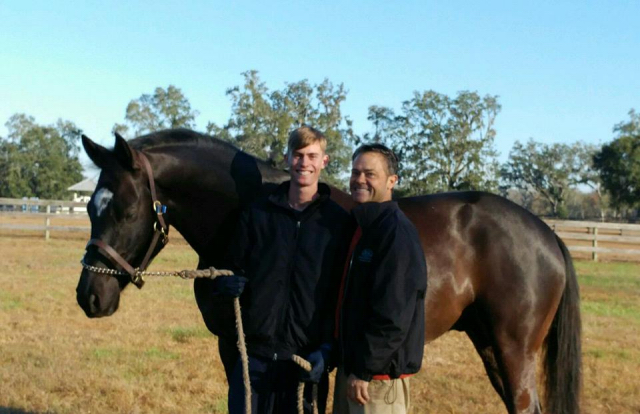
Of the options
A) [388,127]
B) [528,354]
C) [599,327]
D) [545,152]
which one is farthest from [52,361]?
[545,152]

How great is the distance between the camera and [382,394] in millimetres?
2332

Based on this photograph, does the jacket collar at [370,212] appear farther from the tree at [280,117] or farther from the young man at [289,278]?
the tree at [280,117]

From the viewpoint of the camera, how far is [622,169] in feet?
139

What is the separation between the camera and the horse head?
298cm

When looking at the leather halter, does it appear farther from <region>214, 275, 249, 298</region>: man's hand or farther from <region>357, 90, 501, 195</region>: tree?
<region>357, 90, 501, 195</region>: tree

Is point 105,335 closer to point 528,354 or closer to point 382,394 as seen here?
point 528,354

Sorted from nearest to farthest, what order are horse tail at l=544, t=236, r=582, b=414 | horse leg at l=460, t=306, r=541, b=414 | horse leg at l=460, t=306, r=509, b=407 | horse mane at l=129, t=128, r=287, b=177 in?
horse mane at l=129, t=128, r=287, b=177
horse leg at l=460, t=306, r=541, b=414
horse leg at l=460, t=306, r=509, b=407
horse tail at l=544, t=236, r=582, b=414

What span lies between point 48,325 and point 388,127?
2829 cm

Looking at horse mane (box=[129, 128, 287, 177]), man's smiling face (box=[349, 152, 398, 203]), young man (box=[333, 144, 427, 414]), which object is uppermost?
horse mane (box=[129, 128, 287, 177])

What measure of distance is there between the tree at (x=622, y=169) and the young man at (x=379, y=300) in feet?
144

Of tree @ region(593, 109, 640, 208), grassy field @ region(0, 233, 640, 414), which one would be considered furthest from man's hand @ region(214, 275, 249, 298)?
tree @ region(593, 109, 640, 208)

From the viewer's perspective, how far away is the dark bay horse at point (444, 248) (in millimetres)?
3025

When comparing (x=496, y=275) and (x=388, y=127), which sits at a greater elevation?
(x=388, y=127)

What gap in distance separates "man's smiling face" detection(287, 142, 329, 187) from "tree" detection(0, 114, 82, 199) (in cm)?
6381
